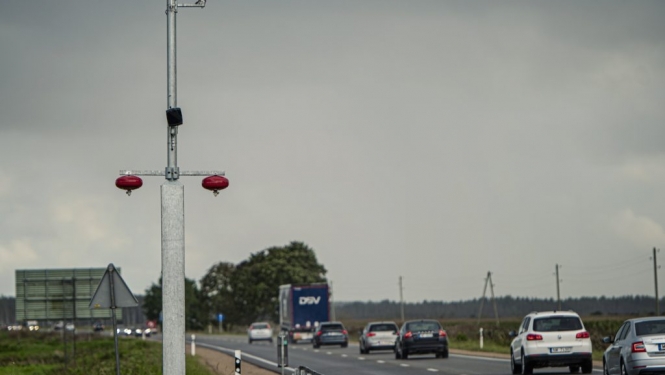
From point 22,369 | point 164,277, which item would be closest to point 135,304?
point 164,277

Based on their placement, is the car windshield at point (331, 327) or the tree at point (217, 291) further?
the tree at point (217, 291)

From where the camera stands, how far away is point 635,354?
77.3 feet

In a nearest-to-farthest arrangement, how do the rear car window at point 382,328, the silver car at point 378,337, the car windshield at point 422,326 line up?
1. the car windshield at point 422,326
2. the silver car at point 378,337
3. the rear car window at point 382,328

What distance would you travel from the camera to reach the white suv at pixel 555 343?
99.8 ft

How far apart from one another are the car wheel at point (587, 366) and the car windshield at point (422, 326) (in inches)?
549

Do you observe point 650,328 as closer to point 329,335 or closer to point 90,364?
point 90,364

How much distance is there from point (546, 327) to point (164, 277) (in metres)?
17.6

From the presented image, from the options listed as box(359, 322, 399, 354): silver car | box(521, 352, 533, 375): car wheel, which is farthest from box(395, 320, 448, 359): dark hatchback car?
box(521, 352, 533, 375): car wheel

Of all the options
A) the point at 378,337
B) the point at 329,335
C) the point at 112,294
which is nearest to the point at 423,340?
the point at 378,337

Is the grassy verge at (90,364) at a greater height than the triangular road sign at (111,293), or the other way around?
the triangular road sign at (111,293)

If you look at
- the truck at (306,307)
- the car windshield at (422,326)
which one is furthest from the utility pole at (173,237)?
the truck at (306,307)

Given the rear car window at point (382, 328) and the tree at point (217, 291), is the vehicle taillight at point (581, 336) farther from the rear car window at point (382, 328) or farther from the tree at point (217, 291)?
the tree at point (217, 291)

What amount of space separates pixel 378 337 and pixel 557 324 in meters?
23.0

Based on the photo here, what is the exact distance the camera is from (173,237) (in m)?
15.4
